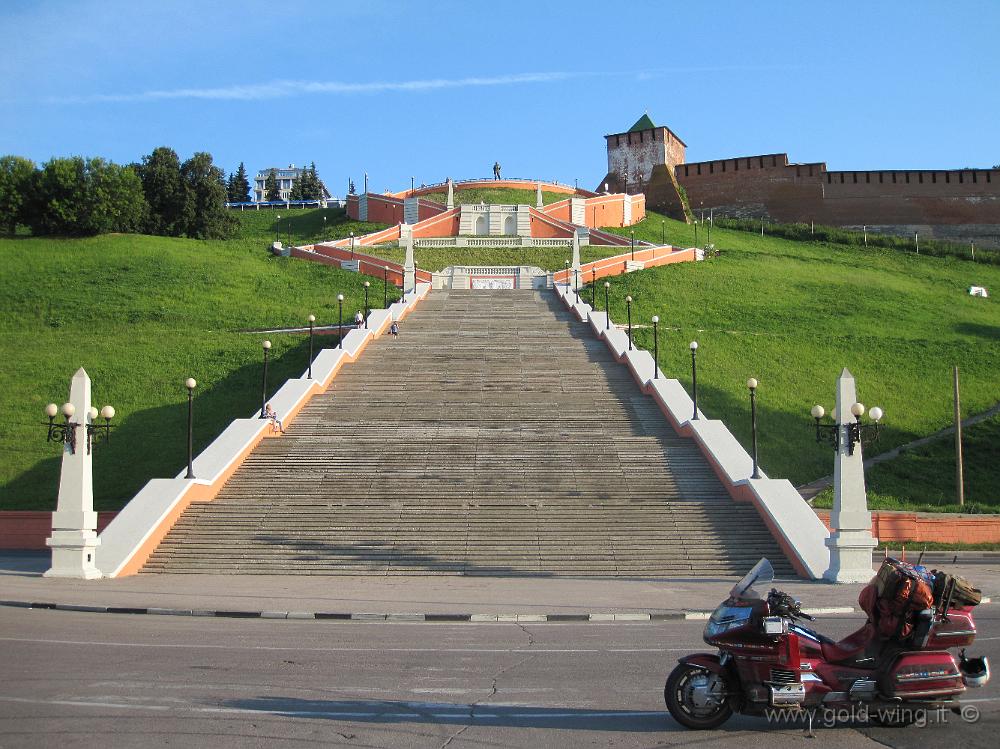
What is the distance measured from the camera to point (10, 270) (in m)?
45.8

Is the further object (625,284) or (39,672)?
(625,284)

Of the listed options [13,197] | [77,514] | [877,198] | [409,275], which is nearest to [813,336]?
[409,275]

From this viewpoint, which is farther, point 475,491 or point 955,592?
point 475,491

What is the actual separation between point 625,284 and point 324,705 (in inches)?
1495

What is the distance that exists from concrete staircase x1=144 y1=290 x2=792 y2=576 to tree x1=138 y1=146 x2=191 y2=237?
3734 centimetres

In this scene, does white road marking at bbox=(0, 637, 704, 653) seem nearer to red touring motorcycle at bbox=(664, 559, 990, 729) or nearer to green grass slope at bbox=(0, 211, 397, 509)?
red touring motorcycle at bbox=(664, 559, 990, 729)

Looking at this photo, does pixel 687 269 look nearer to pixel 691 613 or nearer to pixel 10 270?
pixel 10 270

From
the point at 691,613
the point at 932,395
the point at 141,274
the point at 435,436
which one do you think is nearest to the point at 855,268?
the point at 932,395

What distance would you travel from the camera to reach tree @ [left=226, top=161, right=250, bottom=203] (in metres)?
97.2

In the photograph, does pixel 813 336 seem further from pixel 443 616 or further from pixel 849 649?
pixel 849 649

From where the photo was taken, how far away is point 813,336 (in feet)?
122

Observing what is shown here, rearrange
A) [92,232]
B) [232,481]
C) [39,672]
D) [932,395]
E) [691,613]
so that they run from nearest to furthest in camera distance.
Result: [39,672] < [691,613] < [232,481] < [932,395] < [92,232]

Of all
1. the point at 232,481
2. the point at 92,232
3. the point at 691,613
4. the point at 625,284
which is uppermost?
the point at 92,232

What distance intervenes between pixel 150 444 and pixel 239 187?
7544 cm
